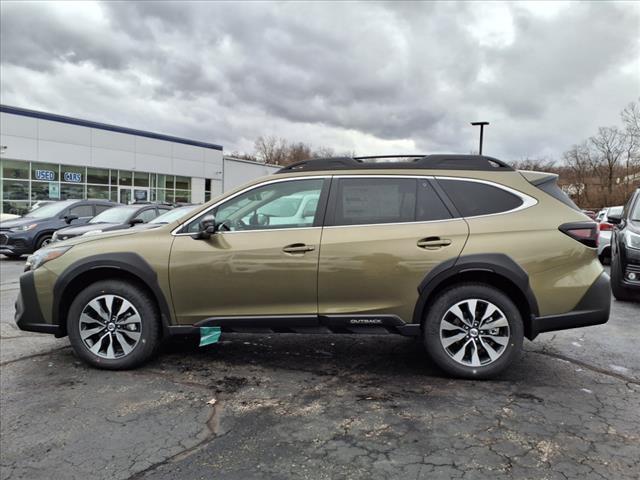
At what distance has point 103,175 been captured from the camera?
30.7 m

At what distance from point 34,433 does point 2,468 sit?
0.41 m

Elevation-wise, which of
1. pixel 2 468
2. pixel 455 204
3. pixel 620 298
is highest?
pixel 455 204

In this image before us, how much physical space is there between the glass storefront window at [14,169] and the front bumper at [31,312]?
25.4 meters

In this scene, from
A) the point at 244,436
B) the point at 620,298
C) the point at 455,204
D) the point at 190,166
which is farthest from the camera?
the point at 190,166

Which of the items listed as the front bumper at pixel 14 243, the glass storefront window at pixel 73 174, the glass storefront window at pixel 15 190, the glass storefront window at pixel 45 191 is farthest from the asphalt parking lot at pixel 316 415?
the glass storefront window at pixel 73 174

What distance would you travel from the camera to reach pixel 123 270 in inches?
166

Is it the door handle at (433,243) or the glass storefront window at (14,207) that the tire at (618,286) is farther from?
the glass storefront window at (14,207)

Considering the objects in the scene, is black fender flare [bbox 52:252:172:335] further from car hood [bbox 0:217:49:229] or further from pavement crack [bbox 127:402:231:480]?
car hood [bbox 0:217:49:229]

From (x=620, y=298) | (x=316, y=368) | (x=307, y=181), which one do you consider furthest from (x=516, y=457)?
(x=620, y=298)

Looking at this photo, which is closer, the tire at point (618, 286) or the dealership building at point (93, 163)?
the tire at point (618, 286)

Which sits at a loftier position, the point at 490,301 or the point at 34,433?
the point at 490,301

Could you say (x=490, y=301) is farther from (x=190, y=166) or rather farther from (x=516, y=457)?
(x=190, y=166)

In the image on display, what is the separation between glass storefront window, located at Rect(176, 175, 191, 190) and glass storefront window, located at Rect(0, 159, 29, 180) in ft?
38.0

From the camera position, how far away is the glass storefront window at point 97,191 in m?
29.9
